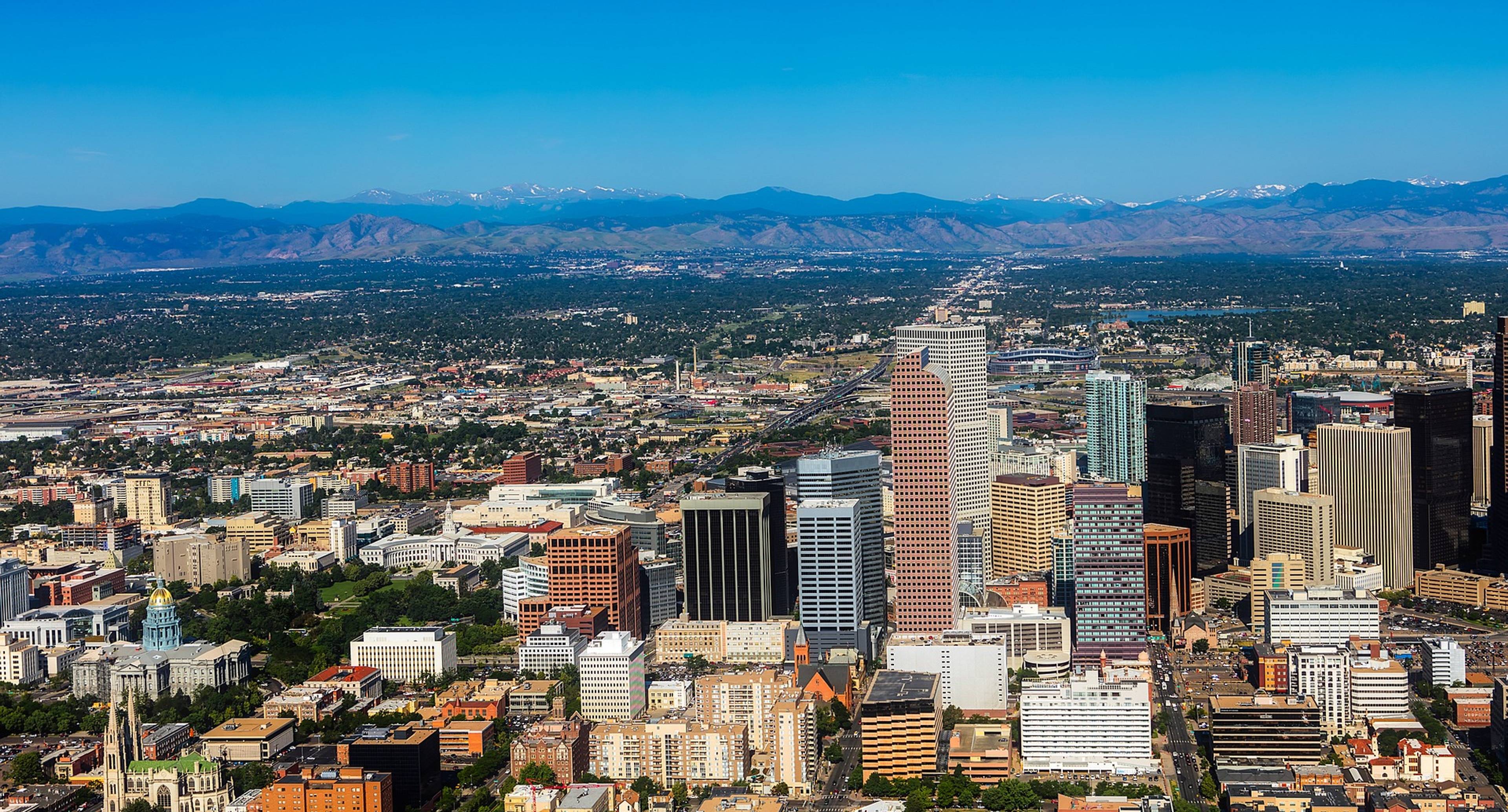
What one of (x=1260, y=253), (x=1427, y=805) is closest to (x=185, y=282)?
(x=1260, y=253)

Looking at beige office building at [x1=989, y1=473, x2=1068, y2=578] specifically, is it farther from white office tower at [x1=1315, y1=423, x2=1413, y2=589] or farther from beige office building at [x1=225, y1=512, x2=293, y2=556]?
beige office building at [x1=225, y1=512, x2=293, y2=556]

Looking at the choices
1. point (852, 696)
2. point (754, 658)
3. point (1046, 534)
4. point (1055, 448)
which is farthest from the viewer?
point (1055, 448)

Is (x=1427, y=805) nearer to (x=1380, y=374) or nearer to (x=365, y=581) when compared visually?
(x=365, y=581)

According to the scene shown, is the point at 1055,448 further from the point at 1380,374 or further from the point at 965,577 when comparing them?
the point at 1380,374

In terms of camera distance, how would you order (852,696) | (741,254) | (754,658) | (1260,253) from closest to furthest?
(852,696) → (754,658) → (1260,253) → (741,254)

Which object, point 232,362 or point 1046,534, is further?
point 232,362

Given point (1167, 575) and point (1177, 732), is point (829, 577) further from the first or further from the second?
point (1167, 575)

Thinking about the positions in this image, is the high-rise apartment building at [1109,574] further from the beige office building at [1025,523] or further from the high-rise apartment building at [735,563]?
the high-rise apartment building at [735,563]

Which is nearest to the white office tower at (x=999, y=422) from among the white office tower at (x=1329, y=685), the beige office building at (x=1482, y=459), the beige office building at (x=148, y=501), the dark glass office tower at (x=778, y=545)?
the dark glass office tower at (x=778, y=545)
